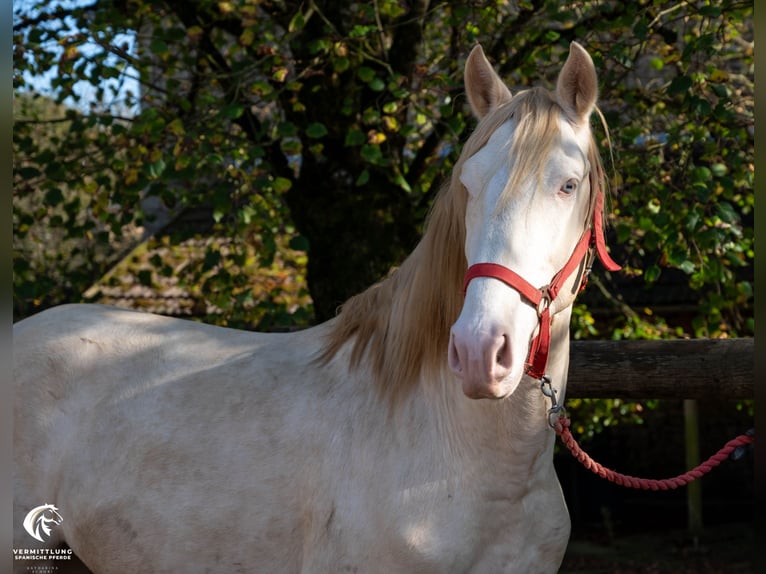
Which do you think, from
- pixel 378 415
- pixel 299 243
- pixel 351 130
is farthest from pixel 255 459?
pixel 351 130

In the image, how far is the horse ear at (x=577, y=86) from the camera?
2.17 m

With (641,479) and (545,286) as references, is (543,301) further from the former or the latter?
(641,479)

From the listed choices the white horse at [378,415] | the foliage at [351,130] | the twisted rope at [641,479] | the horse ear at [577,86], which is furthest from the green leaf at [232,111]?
the twisted rope at [641,479]

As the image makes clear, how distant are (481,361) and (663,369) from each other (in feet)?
4.75

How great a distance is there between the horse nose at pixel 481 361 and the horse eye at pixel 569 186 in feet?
1.56

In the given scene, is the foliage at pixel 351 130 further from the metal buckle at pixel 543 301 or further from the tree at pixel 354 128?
the metal buckle at pixel 543 301

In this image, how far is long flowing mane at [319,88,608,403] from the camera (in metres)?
2.09

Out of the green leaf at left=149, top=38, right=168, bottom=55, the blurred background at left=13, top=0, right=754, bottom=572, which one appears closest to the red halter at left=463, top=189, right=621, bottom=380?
the blurred background at left=13, top=0, right=754, bottom=572

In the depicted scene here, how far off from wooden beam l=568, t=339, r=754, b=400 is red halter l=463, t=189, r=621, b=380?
82 centimetres

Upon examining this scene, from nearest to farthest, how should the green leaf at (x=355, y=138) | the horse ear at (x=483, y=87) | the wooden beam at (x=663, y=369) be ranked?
the horse ear at (x=483, y=87), the wooden beam at (x=663, y=369), the green leaf at (x=355, y=138)

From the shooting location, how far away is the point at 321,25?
492 centimetres

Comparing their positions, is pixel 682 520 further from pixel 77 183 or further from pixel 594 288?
pixel 77 183

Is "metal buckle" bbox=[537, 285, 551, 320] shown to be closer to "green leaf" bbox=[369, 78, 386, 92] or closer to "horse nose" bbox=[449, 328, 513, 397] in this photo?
"horse nose" bbox=[449, 328, 513, 397]

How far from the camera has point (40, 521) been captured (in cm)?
271
